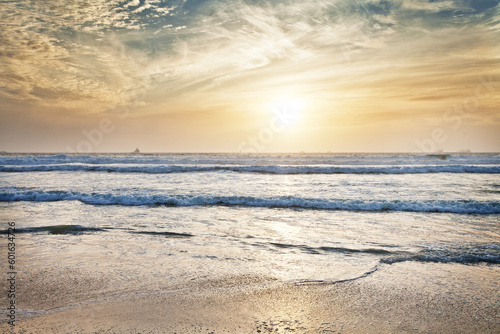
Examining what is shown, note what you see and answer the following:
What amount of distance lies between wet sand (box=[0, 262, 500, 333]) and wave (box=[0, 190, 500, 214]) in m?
5.51

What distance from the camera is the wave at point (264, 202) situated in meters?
8.73

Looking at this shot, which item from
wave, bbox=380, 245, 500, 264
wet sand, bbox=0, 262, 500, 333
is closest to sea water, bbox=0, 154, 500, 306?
wave, bbox=380, 245, 500, 264

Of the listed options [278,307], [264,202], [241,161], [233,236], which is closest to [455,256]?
[278,307]

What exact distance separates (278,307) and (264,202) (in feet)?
22.8

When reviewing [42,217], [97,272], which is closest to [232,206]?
[42,217]

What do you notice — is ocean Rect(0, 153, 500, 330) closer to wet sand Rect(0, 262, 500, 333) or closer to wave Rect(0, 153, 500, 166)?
wet sand Rect(0, 262, 500, 333)

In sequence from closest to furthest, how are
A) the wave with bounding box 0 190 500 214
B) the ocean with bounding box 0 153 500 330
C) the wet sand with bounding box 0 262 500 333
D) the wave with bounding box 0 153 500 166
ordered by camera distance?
the wet sand with bounding box 0 262 500 333
the ocean with bounding box 0 153 500 330
the wave with bounding box 0 190 500 214
the wave with bounding box 0 153 500 166

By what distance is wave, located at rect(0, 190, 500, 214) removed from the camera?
8.73 m

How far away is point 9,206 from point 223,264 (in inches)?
348

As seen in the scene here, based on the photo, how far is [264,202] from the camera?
9766mm

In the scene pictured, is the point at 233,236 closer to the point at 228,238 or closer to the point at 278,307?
the point at 228,238

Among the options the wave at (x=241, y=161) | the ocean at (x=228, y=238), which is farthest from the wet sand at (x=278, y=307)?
the wave at (x=241, y=161)

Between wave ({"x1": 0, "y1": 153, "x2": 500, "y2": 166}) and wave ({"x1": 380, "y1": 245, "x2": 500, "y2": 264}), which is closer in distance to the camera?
wave ({"x1": 380, "y1": 245, "x2": 500, "y2": 264})

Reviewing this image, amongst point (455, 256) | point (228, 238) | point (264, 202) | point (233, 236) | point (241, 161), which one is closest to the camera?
point (455, 256)
